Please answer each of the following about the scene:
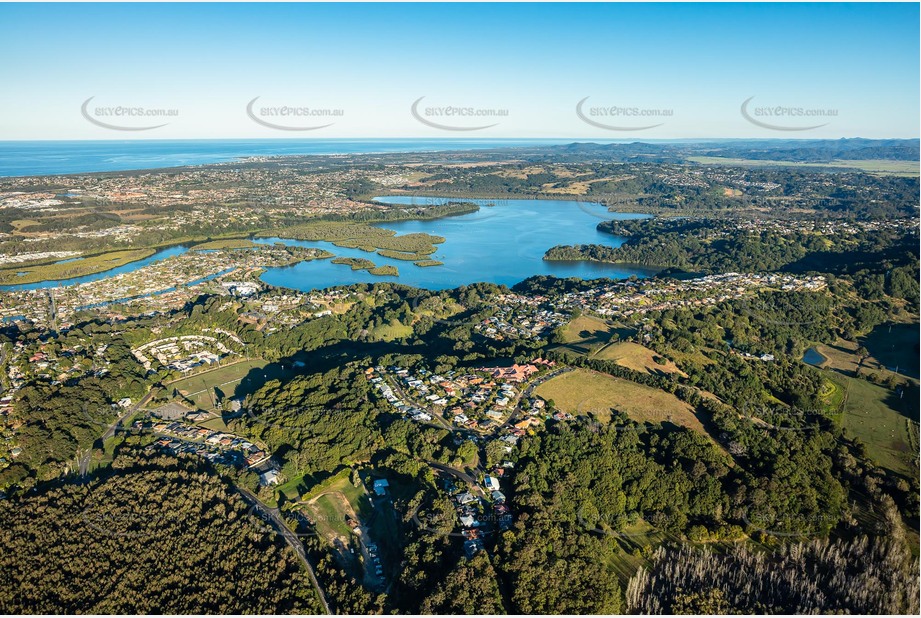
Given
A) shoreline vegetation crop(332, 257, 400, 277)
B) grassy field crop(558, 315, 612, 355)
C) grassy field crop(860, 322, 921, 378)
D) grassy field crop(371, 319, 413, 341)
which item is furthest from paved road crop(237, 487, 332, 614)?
shoreline vegetation crop(332, 257, 400, 277)

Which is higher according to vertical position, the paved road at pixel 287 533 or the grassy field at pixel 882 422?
the paved road at pixel 287 533

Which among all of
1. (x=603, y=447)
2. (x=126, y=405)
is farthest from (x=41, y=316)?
(x=603, y=447)

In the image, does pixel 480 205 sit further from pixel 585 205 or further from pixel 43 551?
pixel 43 551

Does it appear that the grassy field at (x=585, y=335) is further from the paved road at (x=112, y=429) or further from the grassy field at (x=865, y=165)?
the grassy field at (x=865, y=165)

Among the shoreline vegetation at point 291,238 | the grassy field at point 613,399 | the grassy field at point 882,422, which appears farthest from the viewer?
the shoreline vegetation at point 291,238

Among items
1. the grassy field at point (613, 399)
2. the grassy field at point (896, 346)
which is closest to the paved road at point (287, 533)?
the grassy field at point (613, 399)

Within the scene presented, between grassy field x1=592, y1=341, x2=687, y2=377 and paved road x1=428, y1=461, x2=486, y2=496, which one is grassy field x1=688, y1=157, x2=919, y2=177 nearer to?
grassy field x1=592, y1=341, x2=687, y2=377
